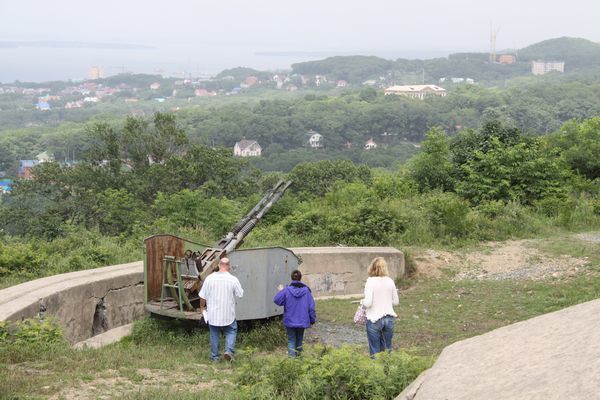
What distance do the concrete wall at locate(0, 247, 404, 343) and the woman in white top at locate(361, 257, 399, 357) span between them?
3626mm

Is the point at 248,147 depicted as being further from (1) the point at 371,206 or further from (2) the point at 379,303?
(2) the point at 379,303

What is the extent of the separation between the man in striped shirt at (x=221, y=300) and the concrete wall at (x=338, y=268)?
4.20m

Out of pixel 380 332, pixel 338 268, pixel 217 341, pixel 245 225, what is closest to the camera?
pixel 380 332

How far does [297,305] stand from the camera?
8.41m

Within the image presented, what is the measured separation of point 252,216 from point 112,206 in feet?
44.2

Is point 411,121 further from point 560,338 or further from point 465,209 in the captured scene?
point 560,338

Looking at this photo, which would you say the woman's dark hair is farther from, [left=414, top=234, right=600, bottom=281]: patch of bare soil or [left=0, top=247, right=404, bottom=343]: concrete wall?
[left=414, top=234, right=600, bottom=281]: patch of bare soil

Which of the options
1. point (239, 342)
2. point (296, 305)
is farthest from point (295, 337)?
point (239, 342)

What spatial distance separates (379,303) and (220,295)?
5.49 feet

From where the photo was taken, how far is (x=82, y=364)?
732 centimetres

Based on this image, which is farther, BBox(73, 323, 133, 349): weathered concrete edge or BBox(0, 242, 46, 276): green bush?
BBox(0, 242, 46, 276): green bush

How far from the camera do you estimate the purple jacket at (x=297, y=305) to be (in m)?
8.41

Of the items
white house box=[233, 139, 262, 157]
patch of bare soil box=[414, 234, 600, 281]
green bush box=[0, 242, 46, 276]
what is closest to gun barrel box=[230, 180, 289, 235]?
patch of bare soil box=[414, 234, 600, 281]

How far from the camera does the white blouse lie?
7719 mm
